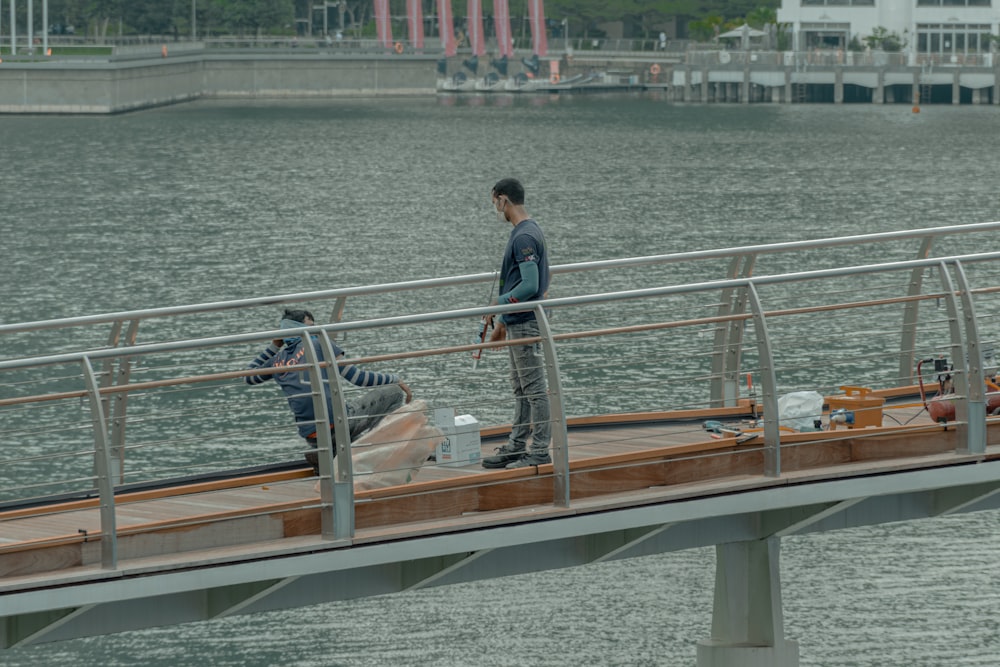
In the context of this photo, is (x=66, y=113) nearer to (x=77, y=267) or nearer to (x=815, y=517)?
(x=77, y=267)

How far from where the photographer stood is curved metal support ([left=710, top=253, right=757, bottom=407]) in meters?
11.2

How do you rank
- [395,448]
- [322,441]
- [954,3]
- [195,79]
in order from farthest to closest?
[195,79], [954,3], [395,448], [322,441]

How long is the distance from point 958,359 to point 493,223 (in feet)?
182

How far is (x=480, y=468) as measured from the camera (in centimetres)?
1021

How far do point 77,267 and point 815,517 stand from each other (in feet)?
144

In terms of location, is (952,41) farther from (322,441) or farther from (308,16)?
(322,441)

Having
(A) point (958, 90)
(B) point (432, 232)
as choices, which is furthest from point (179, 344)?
(A) point (958, 90)

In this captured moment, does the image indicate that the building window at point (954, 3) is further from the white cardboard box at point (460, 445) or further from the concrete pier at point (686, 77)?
the white cardboard box at point (460, 445)

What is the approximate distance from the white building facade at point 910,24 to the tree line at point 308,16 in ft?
67.5

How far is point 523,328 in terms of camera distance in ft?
32.1

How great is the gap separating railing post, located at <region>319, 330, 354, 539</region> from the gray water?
10300mm

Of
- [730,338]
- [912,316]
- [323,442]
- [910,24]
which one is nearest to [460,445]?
[323,442]

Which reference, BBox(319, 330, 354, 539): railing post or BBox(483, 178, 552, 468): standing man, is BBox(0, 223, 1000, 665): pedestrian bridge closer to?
BBox(319, 330, 354, 539): railing post

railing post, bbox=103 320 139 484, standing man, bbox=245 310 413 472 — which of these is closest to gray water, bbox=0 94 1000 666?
railing post, bbox=103 320 139 484
